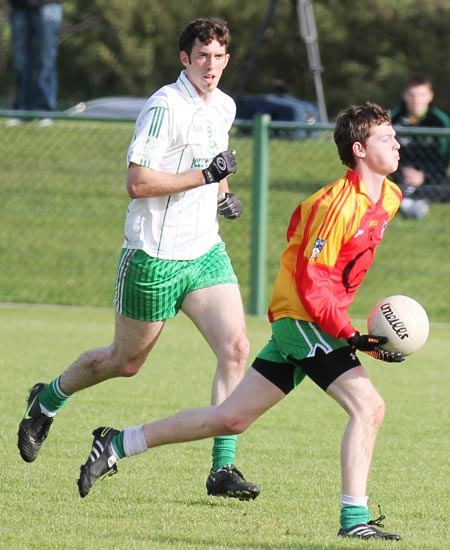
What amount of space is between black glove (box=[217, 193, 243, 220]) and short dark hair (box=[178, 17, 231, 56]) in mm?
798

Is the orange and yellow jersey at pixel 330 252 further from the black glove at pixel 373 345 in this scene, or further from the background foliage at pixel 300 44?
the background foliage at pixel 300 44

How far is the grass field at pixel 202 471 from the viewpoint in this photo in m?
5.60

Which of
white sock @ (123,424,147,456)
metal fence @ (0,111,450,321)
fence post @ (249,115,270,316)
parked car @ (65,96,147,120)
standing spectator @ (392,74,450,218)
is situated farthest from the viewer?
parked car @ (65,96,147,120)

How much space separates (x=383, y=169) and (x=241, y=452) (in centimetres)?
246

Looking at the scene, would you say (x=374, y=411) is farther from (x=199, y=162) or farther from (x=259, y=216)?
(x=259, y=216)

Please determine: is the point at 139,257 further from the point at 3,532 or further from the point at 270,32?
the point at 270,32

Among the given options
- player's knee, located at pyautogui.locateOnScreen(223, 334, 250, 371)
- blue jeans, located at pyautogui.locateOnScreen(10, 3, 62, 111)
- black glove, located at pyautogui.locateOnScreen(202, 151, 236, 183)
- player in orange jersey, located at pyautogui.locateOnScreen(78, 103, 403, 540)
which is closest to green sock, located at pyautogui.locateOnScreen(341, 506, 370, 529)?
player in orange jersey, located at pyautogui.locateOnScreen(78, 103, 403, 540)

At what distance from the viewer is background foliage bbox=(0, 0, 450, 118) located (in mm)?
28328

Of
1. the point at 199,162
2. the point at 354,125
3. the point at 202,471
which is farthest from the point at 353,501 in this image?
the point at 199,162

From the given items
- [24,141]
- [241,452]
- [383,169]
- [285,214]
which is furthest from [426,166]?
[383,169]

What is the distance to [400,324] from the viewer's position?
5.68 metres

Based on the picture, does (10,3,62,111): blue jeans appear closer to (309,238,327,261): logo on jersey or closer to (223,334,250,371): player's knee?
(223,334,250,371): player's knee

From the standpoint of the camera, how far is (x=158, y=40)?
1208 inches

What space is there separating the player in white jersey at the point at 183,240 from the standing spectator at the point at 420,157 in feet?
25.0
